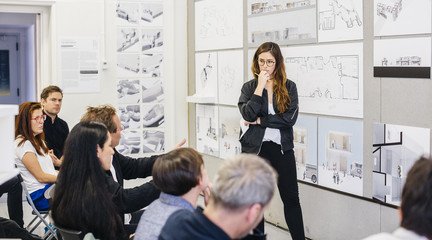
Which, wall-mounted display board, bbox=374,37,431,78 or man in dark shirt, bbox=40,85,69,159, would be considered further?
man in dark shirt, bbox=40,85,69,159

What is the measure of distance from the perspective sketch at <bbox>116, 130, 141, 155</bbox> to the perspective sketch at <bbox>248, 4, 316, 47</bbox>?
2084mm

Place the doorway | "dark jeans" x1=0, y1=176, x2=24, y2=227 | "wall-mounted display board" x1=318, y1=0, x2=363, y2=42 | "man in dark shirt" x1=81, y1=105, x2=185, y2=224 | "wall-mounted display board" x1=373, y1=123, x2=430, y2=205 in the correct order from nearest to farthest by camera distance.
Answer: "man in dark shirt" x1=81, y1=105, x2=185, y2=224 < "wall-mounted display board" x1=373, y1=123, x2=430, y2=205 < "wall-mounted display board" x1=318, y1=0, x2=363, y2=42 < "dark jeans" x1=0, y1=176, x2=24, y2=227 < the doorway

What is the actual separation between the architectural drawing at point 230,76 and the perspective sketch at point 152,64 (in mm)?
1025

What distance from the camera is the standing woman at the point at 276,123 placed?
4.79 m

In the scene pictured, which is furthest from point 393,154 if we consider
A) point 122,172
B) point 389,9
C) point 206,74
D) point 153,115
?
point 153,115

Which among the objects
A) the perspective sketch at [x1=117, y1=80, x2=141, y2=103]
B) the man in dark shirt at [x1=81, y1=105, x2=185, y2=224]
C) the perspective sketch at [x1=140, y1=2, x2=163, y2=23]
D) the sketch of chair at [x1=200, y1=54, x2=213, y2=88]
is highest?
the perspective sketch at [x1=140, y1=2, x2=163, y2=23]

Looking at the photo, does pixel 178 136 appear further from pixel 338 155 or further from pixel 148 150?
pixel 338 155

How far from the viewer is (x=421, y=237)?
1.82m

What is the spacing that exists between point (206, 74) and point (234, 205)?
5183 millimetres

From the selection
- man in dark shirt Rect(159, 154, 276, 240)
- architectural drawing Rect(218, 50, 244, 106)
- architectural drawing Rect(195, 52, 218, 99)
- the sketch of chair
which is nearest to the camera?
man in dark shirt Rect(159, 154, 276, 240)

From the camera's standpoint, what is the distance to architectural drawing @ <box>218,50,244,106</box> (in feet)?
20.8

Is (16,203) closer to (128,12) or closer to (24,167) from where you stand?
(24,167)

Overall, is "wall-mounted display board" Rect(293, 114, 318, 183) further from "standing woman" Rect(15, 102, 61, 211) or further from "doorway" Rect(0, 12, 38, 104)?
"doorway" Rect(0, 12, 38, 104)

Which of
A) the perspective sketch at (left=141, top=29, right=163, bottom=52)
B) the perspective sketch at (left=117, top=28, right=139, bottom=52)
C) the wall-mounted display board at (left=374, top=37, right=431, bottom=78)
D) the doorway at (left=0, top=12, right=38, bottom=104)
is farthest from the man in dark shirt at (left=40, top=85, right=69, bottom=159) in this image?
the wall-mounted display board at (left=374, top=37, right=431, bottom=78)
